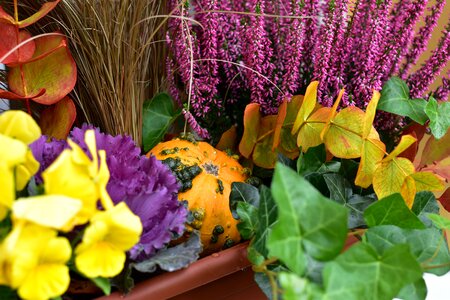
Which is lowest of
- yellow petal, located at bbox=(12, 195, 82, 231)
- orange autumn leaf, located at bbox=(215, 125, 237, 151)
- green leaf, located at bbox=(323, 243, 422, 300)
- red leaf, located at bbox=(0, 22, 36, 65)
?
orange autumn leaf, located at bbox=(215, 125, 237, 151)

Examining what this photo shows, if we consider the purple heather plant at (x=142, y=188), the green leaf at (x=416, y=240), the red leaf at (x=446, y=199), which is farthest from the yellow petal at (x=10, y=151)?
the red leaf at (x=446, y=199)

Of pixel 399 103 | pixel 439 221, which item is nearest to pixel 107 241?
pixel 439 221

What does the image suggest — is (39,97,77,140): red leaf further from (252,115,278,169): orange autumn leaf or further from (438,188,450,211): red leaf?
(438,188,450,211): red leaf

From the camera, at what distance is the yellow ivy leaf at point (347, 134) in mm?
655

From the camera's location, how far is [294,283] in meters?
0.42

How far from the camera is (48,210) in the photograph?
392mm

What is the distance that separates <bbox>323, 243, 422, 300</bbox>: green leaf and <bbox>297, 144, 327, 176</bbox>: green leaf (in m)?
0.22

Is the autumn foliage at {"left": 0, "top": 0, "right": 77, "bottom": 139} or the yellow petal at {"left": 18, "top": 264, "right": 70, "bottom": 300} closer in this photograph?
the yellow petal at {"left": 18, "top": 264, "right": 70, "bottom": 300}

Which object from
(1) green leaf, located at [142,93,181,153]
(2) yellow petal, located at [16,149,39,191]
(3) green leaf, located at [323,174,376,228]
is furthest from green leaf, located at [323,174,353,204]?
(2) yellow petal, located at [16,149,39,191]

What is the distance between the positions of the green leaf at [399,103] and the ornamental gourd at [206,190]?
23 centimetres

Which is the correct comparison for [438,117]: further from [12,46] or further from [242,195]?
[12,46]

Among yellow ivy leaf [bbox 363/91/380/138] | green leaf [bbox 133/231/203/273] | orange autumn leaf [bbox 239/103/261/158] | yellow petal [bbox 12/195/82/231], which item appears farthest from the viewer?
orange autumn leaf [bbox 239/103/261/158]

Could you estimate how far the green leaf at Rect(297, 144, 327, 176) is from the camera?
0.68 metres

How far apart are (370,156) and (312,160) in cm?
7
